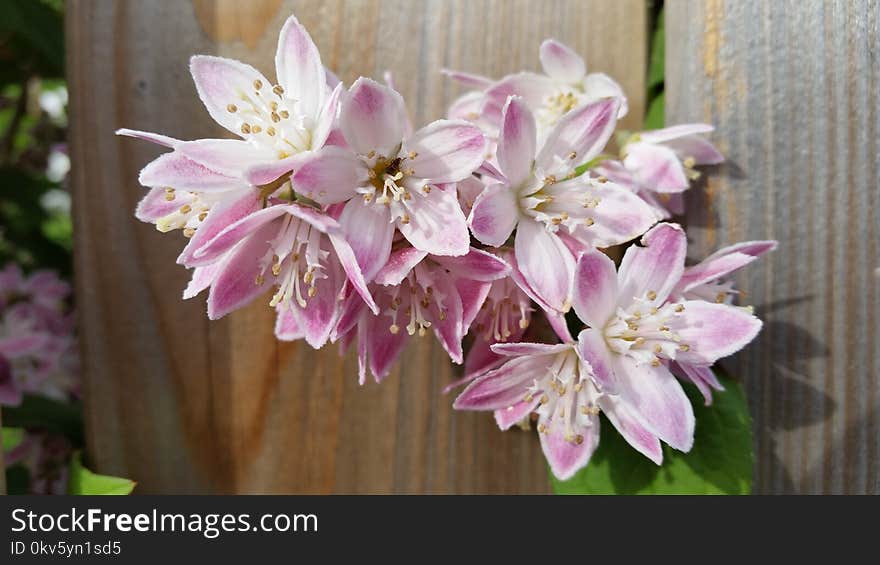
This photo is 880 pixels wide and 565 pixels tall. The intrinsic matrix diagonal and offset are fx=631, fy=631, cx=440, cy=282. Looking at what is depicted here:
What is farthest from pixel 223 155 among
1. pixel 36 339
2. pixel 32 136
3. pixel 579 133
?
pixel 32 136

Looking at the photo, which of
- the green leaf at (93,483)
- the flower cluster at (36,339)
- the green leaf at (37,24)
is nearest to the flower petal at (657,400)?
the green leaf at (93,483)

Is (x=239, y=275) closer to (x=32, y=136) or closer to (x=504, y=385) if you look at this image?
(x=504, y=385)

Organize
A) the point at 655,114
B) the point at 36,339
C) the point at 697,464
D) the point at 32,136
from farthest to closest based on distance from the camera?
the point at 32,136, the point at 36,339, the point at 655,114, the point at 697,464

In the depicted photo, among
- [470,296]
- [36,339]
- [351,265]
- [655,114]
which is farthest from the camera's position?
[36,339]

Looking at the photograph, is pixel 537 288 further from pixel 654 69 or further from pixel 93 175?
pixel 93 175

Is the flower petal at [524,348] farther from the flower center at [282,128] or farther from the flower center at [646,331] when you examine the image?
the flower center at [282,128]
